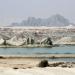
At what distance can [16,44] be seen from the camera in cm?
6819

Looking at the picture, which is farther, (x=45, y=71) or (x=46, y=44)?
(x=46, y=44)

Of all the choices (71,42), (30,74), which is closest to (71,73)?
(30,74)

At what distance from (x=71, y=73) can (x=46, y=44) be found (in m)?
54.1

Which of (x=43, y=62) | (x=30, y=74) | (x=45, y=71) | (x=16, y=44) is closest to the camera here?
(x=30, y=74)

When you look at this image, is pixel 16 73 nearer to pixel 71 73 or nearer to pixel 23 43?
pixel 71 73

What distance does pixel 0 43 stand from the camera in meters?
68.4

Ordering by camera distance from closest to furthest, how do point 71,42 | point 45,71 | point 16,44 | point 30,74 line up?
1. point 30,74
2. point 45,71
3. point 16,44
4. point 71,42

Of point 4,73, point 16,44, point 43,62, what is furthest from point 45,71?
point 16,44

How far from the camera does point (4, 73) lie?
14617 mm

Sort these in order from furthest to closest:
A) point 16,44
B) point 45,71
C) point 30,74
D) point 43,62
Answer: point 16,44 < point 43,62 < point 45,71 < point 30,74

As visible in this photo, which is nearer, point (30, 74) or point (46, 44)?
point (30, 74)

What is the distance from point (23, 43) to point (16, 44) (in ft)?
6.64

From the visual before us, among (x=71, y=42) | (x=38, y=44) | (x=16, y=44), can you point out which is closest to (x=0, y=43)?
(x=16, y=44)

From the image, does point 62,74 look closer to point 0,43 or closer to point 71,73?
point 71,73
